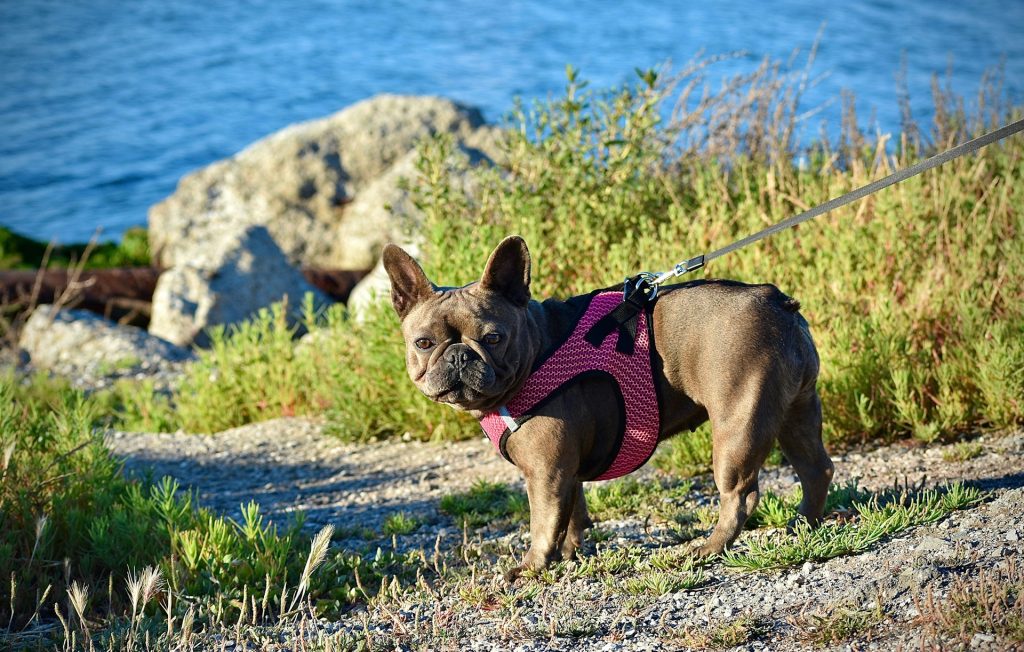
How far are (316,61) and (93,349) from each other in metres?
23.0

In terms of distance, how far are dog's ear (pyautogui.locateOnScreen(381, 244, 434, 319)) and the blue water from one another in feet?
50.1

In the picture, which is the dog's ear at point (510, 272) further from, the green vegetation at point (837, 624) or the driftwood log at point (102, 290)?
the driftwood log at point (102, 290)

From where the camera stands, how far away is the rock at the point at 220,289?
11.7 metres

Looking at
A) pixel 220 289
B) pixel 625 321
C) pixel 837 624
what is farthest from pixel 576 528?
pixel 220 289

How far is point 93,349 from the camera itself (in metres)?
10.8

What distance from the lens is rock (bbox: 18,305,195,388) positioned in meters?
10.3

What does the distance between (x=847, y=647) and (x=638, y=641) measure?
758mm

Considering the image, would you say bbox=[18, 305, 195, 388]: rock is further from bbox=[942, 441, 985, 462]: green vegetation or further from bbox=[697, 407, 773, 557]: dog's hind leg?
bbox=[942, 441, 985, 462]: green vegetation

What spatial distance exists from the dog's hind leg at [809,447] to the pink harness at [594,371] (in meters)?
0.65

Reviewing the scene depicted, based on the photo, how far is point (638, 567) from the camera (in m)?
4.51

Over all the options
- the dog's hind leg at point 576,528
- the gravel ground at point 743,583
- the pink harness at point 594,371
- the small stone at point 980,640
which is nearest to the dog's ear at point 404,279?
the pink harness at point 594,371

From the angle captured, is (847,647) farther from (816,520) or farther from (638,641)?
(816,520)

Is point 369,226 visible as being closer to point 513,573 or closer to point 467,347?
point 513,573

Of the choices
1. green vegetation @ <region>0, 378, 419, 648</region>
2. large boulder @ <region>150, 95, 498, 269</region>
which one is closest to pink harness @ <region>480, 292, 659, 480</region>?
green vegetation @ <region>0, 378, 419, 648</region>
